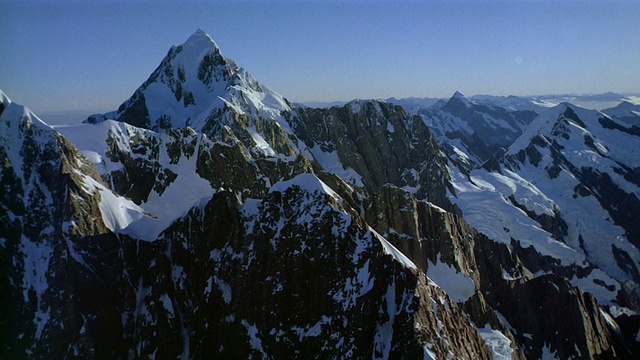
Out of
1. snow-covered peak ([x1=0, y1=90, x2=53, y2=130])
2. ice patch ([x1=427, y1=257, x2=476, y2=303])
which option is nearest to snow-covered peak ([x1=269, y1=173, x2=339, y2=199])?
ice patch ([x1=427, y1=257, x2=476, y2=303])

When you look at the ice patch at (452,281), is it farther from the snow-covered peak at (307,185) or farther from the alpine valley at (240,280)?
the snow-covered peak at (307,185)

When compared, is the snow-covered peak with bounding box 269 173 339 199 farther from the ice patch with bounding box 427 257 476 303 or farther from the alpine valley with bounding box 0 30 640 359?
the ice patch with bounding box 427 257 476 303

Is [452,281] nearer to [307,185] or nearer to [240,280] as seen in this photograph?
[307,185]

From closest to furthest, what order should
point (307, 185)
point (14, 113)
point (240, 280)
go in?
point (240, 280) < point (307, 185) < point (14, 113)

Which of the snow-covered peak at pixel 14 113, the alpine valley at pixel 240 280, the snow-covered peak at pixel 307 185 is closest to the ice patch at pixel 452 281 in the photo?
the alpine valley at pixel 240 280

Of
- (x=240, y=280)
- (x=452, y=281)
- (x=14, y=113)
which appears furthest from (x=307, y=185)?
(x=14, y=113)

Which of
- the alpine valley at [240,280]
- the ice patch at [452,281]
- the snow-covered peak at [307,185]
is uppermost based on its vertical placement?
the snow-covered peak at [307,185]

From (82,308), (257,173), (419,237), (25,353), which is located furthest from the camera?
(257,173)

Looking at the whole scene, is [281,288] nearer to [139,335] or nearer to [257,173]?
[139,335]

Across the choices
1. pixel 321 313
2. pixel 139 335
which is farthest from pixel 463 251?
pixel 139 335

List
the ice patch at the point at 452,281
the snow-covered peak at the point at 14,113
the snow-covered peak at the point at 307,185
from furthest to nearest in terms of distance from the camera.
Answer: the ice patch at the point at 452,281 → the snow-covered peak at the point at 14,113 → the snow-covered peak at the point at 307,185

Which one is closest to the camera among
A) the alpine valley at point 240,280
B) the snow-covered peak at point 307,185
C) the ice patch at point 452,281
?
the alpine valley at point 240,280
